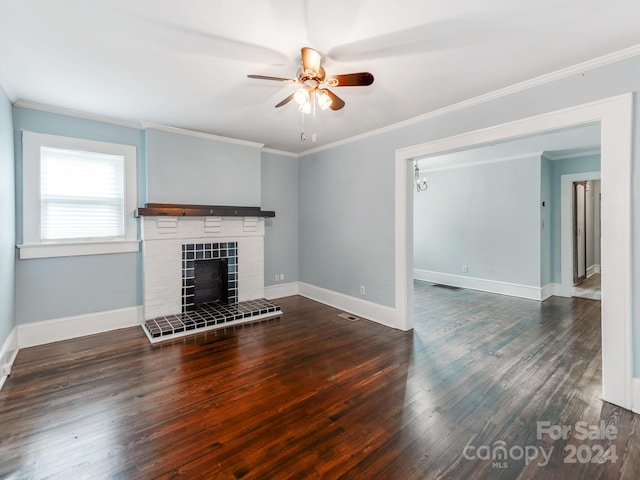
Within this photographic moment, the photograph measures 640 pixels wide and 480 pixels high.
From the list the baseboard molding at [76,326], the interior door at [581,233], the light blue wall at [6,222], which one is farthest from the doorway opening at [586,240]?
the light blue wall at [6,222]

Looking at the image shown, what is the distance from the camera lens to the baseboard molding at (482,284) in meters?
5.17

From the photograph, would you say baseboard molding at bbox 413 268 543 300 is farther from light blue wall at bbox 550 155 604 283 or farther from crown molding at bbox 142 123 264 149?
crown molding at bbox 142 123 264 149

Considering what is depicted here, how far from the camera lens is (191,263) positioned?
4137mm

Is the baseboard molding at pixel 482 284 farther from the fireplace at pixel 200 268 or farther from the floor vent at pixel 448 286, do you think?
the fireplace at pixel 200 268

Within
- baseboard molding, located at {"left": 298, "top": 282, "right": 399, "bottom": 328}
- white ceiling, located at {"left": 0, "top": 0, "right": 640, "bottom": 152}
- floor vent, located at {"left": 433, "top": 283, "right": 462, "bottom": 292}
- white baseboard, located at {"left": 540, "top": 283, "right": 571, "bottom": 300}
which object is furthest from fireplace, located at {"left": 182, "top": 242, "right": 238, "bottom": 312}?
white baseboard, located at {"left": 540, "top": 283, "right": 571, "bottom": 300}

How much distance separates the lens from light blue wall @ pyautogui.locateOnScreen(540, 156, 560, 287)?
5.13m

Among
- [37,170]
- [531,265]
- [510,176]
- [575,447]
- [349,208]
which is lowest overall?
[575,447]

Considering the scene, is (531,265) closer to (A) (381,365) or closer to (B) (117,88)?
(A) (381,365)

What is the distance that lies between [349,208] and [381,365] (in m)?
2.36

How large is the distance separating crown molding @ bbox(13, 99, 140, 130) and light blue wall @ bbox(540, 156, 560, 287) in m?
6.36

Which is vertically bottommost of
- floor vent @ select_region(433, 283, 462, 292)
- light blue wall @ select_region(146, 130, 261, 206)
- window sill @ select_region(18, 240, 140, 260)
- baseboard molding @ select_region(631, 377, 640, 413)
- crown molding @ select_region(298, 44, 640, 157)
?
baseboard molding @ select_region(631, 377, 640, 413)

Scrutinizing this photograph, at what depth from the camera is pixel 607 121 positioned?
2225 millimetres

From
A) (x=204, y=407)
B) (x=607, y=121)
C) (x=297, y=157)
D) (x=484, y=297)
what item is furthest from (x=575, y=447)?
(x=297, y=157)

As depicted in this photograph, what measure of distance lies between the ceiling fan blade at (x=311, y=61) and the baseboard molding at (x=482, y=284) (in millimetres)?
5207
